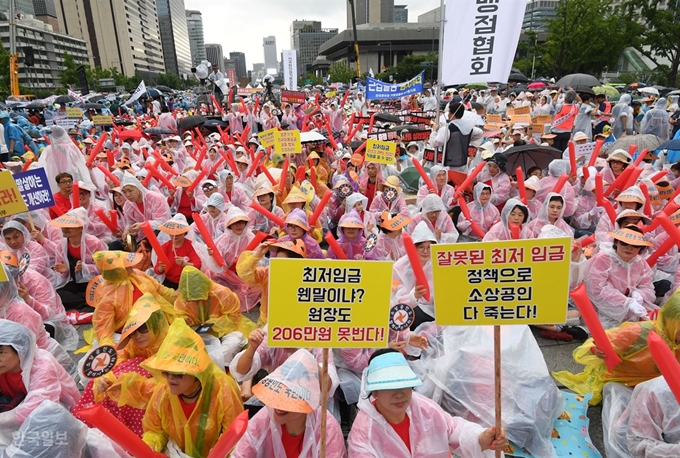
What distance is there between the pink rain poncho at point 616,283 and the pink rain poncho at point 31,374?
471cm

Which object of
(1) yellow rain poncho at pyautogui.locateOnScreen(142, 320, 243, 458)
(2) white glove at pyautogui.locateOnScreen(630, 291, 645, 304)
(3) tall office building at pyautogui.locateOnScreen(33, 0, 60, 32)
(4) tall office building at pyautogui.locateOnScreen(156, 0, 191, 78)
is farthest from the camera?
(4) tall office building at pyautogui.locateOnScreen(156, 0, 191, 78)

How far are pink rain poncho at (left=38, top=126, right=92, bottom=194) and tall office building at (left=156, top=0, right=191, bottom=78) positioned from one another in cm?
13525

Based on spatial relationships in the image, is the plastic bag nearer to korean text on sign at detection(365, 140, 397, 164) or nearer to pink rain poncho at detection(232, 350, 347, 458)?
pink rain poncho at detection(232, 350, 347, 458)

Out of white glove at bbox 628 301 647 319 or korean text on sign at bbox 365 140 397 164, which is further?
korean text on sign at bbox 365 140 397 164

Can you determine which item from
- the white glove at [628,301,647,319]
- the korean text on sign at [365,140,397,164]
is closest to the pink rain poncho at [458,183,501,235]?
the korean text on sign at [365,140,397,164]

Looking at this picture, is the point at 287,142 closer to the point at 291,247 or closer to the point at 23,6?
the point at 291,247

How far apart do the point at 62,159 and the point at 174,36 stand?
558 feet

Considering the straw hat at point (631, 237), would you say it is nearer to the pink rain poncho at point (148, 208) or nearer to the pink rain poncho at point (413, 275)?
the pink rain poncho at point (413, 275)

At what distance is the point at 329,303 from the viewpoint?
2.12m

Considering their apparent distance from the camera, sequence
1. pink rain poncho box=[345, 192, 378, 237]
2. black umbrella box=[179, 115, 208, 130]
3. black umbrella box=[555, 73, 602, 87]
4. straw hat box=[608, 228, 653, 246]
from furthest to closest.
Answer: black umbrella box=[555, 73, 602, 87], black umbrella box=[179, 115, 208, 130], pink rain poncho box=[345, 192, 378, 237], straw hat box=[608, 228, 653, 246]

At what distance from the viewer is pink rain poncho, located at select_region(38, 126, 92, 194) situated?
777cm

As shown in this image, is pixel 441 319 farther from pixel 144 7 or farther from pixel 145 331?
pixel 144 7

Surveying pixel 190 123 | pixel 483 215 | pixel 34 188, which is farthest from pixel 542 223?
pixel 190 123

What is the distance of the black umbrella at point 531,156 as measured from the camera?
23.9 ft
